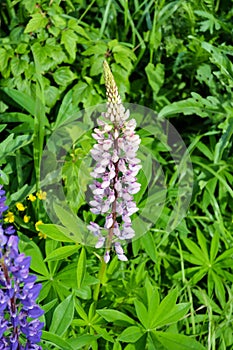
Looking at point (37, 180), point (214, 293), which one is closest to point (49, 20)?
point (37, 180)

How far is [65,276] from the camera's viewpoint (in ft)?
7.22

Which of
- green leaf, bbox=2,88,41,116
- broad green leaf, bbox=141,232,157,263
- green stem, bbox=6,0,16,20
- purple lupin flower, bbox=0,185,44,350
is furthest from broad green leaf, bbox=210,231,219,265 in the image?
green stem, bbox=6,0,16,20

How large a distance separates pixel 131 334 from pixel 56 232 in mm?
467

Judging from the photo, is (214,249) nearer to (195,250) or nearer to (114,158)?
(195,250)

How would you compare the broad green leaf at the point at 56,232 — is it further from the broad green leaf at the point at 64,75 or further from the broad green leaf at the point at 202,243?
the broad green leaf at the point at 64,75

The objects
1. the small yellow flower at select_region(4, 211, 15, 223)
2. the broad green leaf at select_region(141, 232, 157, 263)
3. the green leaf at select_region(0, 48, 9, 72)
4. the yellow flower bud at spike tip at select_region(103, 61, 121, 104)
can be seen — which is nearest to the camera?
the yellow flower bud at spike tip at select_region(103, 61, 121, 104)

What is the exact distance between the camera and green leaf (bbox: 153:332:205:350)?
202cm

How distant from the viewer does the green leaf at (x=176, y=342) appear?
6.62 ft

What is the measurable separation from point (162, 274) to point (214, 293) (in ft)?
0.82

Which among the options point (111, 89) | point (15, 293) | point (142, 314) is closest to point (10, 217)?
point (142, 314)

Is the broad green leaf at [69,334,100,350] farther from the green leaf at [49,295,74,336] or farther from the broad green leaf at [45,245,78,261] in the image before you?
the broad green leaf at [45,245,78,261]

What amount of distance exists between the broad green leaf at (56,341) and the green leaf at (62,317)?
0.24 feet

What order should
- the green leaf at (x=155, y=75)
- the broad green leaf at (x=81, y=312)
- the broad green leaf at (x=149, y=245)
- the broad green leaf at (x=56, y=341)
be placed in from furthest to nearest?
the green leaf at (x=155, y=75), the broad green leaf at (x=149, y=245), the broad green leaf at (x=81, y=312), the broad green leaf at (x=56, y=341)

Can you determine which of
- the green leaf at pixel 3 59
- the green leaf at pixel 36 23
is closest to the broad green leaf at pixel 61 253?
the green leaf at pixel 3 59
